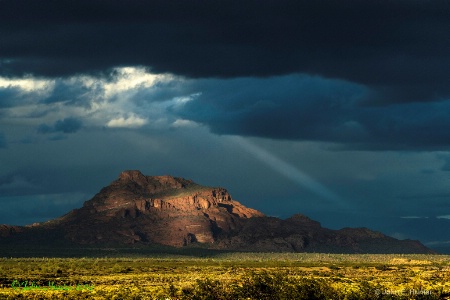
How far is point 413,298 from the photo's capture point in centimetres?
5778

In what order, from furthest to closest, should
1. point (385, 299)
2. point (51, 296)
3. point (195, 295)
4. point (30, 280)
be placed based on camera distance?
1. point (30, 280)
2. point (51, 296)
3. point (195, 295)
4. point (385, 299)

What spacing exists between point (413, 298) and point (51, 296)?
32.2 metres

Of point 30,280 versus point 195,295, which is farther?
point 30,280

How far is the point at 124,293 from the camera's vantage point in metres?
67.6

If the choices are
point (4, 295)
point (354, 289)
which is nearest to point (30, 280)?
point (4, 295)

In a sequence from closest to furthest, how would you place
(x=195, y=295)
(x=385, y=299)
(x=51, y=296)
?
(x=385, y=299) → (x=195, y=295) → (x=51, y=296)

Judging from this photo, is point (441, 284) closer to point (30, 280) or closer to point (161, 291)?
point (161, 291)

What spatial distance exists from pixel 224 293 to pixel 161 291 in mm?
9494

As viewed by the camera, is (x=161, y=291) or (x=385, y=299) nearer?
(x=385, y=299)

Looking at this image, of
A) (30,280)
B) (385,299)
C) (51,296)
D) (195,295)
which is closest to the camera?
(385,299)

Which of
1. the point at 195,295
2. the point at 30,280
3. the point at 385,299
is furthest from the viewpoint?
the point at 30,280

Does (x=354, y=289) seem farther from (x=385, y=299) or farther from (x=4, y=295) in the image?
(x=4, y=295)

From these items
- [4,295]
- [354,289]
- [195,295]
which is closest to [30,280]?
[4,295]

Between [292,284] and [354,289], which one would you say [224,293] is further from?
[354,289]
